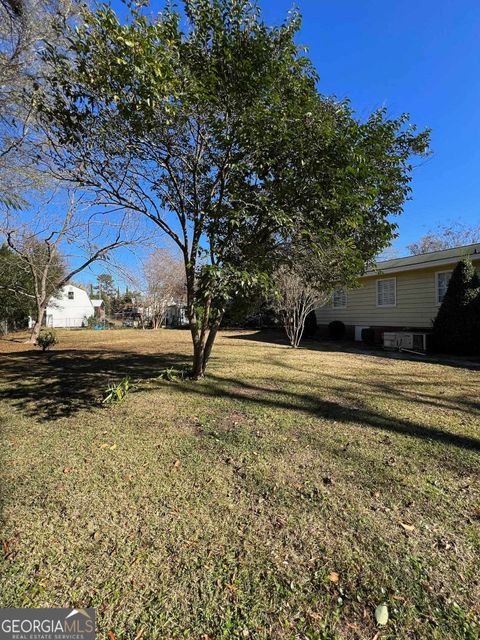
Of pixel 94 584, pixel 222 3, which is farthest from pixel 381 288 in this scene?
pixel 94 584

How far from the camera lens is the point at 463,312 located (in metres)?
9.89

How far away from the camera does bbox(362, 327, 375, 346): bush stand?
13.7m

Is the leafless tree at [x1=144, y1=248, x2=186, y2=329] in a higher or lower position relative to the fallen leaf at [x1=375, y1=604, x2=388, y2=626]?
higher

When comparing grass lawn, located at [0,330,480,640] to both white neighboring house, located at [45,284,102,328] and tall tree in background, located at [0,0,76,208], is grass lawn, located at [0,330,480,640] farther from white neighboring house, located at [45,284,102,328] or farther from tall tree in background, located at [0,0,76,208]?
white neighboring house, located at [45,284,102,328]

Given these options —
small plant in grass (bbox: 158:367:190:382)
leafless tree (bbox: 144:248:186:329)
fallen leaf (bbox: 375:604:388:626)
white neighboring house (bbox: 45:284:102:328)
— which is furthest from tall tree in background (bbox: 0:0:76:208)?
white neighboring house (bbox: 45:284:102:328)

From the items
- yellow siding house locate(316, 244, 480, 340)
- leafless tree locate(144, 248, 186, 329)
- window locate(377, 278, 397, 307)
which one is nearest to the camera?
yellow siding house locate(316, 244, 480, 340)

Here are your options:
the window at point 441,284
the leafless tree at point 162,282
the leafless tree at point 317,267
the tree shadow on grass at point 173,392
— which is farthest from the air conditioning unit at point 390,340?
the leafless tree at point 162,282

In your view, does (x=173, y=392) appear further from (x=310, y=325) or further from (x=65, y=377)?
(x=310, y=325)

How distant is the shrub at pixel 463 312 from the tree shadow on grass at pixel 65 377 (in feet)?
25.3

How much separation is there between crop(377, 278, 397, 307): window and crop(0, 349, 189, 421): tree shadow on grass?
8.56m

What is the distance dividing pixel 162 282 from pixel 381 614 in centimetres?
2942

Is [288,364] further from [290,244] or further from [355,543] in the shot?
[355,543]

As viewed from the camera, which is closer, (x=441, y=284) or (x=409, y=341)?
(x=409, y=341)

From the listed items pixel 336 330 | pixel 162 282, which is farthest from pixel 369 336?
pixel 162 282
